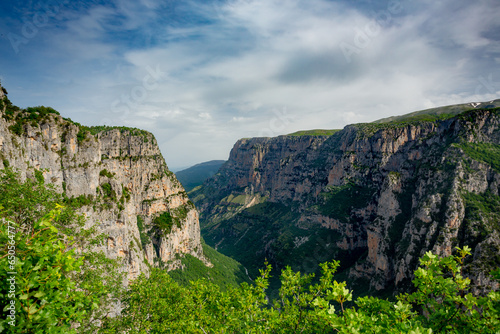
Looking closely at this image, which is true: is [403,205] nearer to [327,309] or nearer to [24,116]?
[327,309]

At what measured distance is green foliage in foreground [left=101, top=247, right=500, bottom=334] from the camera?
360 inches

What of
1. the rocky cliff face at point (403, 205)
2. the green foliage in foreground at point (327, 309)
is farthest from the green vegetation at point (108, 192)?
the rocky cliff face at point (403, 205)

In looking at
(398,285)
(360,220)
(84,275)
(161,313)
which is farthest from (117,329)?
(360,220)

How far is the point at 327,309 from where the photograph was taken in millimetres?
9891

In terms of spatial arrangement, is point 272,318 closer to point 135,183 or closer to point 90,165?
point 90,165

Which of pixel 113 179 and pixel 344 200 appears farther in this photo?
pixel 344 200

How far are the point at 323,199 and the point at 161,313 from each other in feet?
563

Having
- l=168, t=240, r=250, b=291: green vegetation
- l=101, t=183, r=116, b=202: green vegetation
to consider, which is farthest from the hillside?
l=168, t=240, r=250, b=291: green vegetation

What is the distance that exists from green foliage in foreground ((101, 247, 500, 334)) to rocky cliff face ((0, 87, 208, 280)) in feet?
44.6

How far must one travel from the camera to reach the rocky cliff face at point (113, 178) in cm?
4691

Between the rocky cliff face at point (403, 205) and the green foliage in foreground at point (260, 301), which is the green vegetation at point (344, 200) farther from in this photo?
the green foliage in foreground at point (260, 301)

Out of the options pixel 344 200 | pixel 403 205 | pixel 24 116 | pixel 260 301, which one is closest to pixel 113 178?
pixel 24 116

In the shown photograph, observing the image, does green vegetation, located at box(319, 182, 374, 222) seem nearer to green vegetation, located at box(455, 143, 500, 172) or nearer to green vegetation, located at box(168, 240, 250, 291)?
green vegetation, located at box(455, 143, 500, 172)

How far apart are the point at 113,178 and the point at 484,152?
153m
